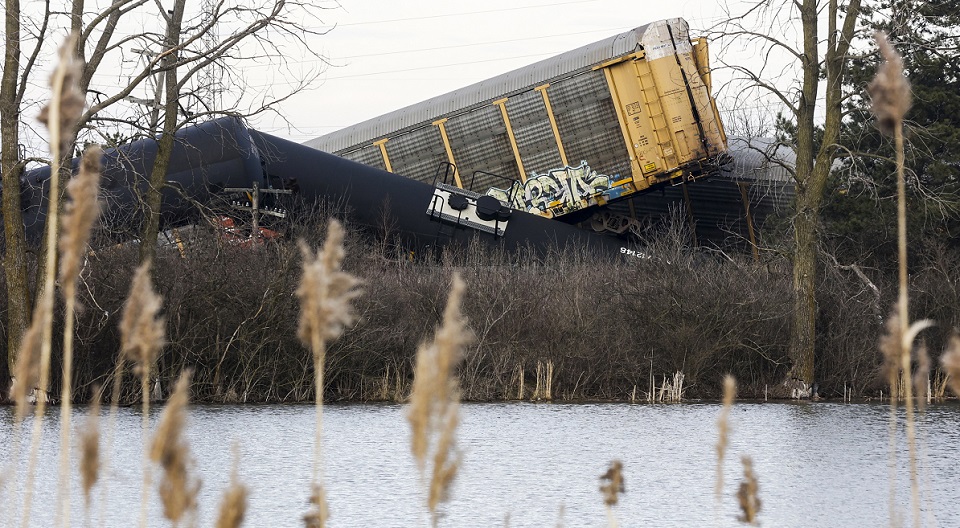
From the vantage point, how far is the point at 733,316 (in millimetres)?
19984

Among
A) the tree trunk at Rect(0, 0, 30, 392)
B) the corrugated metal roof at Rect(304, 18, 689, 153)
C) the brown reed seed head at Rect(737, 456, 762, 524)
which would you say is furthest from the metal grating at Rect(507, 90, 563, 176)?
the brown reed seed head at Rect(737, 456, 762, 524)

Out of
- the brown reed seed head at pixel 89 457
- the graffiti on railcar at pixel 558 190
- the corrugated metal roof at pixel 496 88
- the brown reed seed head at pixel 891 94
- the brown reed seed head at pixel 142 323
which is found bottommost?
the brown reed seed head at pixel 89 457

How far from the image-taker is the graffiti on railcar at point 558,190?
88.7 ft

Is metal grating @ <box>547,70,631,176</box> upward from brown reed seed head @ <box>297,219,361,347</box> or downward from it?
upward

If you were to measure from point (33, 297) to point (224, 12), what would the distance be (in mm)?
4734

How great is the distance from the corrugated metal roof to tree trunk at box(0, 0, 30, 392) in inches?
509

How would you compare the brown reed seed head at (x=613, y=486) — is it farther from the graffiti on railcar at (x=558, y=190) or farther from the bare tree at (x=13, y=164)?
the graffiti on railcar at (x=558, y=190)

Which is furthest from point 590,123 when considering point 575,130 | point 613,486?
point 613,486

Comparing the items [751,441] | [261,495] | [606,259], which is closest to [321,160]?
[606,259]

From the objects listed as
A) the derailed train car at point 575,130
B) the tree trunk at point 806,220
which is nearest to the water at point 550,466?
the tree trunk at point 806,220

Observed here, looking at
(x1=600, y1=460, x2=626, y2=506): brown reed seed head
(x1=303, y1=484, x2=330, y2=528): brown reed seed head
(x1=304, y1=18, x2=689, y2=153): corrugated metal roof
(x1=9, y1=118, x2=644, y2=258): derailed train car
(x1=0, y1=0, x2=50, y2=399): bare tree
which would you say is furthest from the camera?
(x1=304, y1=18, x2=689, y2=153): corrugated metal roof

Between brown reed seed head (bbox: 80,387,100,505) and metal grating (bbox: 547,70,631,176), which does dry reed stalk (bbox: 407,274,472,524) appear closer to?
brown reed seed head (bbox: 80,387,100,505)

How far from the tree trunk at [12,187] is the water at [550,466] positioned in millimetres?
1284

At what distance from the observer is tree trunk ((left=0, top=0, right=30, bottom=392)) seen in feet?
54.1
